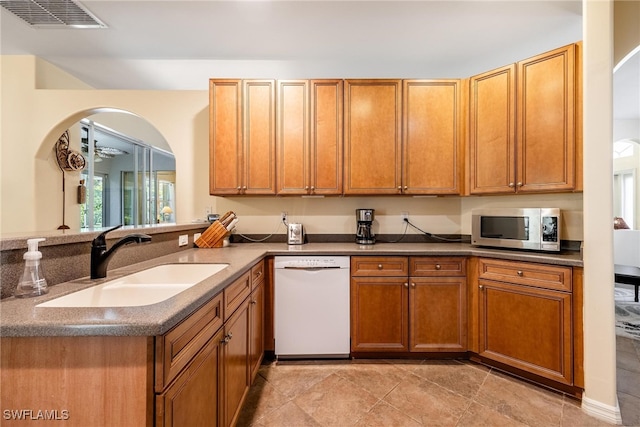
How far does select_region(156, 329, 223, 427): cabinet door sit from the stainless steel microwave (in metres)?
2.21

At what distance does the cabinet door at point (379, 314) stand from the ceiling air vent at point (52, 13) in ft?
10.2

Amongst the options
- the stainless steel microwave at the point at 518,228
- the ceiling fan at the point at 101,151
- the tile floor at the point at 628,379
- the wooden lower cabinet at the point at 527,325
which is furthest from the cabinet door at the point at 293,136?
the ceiling fan at the point at 101,151

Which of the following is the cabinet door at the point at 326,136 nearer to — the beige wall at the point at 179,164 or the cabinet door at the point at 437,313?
the beige wall at the point at 179,164

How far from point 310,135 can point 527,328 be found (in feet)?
7.65

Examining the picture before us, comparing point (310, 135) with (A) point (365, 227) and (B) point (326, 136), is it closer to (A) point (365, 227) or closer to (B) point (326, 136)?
(B) point (326, 136)

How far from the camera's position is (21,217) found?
9.58ft

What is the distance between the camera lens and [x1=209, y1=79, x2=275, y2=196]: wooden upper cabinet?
2.52 m

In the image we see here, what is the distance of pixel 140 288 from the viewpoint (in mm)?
1348

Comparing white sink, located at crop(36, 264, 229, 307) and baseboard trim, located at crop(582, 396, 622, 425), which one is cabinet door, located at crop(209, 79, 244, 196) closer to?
white sink, located at crop(36, 264, 229, 307)

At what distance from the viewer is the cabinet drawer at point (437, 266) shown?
2248 millimetres

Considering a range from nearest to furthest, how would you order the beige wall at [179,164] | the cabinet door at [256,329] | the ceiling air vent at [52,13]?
1. the cabinet door at [256,329]
2. the ceiling air vent at [52,13]
3. the beige wall at [179,164]

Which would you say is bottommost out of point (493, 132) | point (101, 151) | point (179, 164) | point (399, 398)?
point (399, 398)

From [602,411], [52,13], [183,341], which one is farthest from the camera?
[52,13]

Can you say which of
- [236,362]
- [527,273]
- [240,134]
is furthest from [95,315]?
[527,273]
